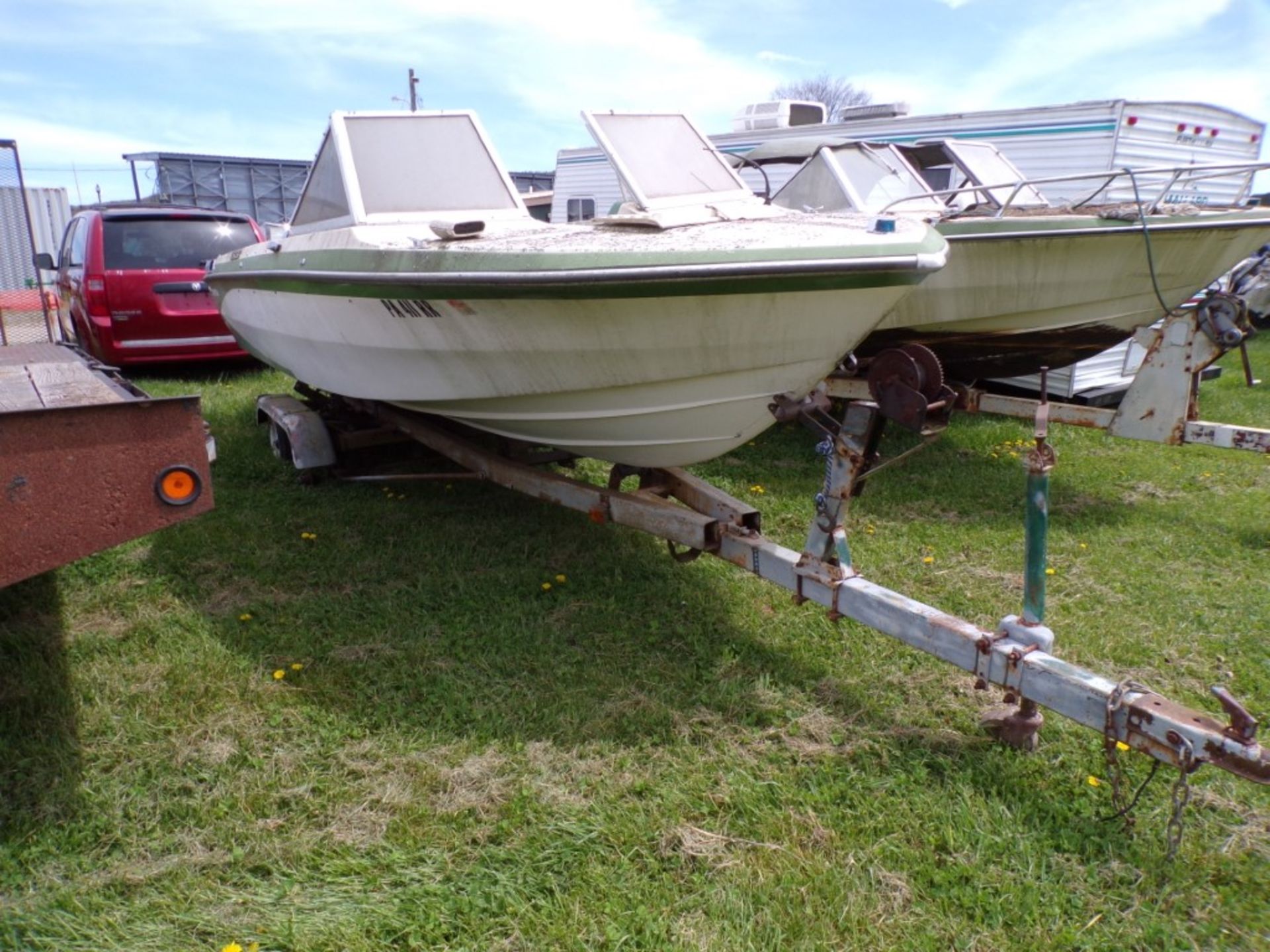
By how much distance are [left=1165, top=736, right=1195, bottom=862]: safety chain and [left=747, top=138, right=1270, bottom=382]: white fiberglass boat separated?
3.29 metres

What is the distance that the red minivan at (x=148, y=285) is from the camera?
715 cm

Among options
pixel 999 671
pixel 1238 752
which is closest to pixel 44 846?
pixel 999 671

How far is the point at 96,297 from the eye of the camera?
7.09 meters

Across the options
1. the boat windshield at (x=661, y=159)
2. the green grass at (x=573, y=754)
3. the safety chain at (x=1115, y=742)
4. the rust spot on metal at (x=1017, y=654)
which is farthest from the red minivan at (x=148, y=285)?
the safety chain at (x=1115, y=742)

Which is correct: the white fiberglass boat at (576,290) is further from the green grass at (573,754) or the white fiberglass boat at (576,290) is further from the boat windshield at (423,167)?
the green grass at (573,754)

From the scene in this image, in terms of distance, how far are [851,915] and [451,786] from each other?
122 cm

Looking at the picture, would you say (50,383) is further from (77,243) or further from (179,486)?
(77,243)

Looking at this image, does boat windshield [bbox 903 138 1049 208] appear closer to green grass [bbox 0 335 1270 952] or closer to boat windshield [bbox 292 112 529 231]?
green grass [bbox 0 335 1270 952]

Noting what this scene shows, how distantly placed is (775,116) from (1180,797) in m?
9.44

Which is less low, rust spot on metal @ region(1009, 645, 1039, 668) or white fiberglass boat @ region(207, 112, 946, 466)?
white fiberglass boat @ region(207, 112, 946, 466)

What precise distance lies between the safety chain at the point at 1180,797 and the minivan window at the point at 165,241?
24.3ft

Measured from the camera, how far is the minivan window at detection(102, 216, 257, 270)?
723 cm

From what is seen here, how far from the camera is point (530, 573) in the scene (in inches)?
165

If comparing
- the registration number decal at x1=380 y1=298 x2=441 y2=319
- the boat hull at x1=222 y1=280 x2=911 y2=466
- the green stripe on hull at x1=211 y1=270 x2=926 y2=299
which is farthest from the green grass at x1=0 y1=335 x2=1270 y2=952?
the green stripe on hull at x1=211 y1=270 x2=926 y2=299
